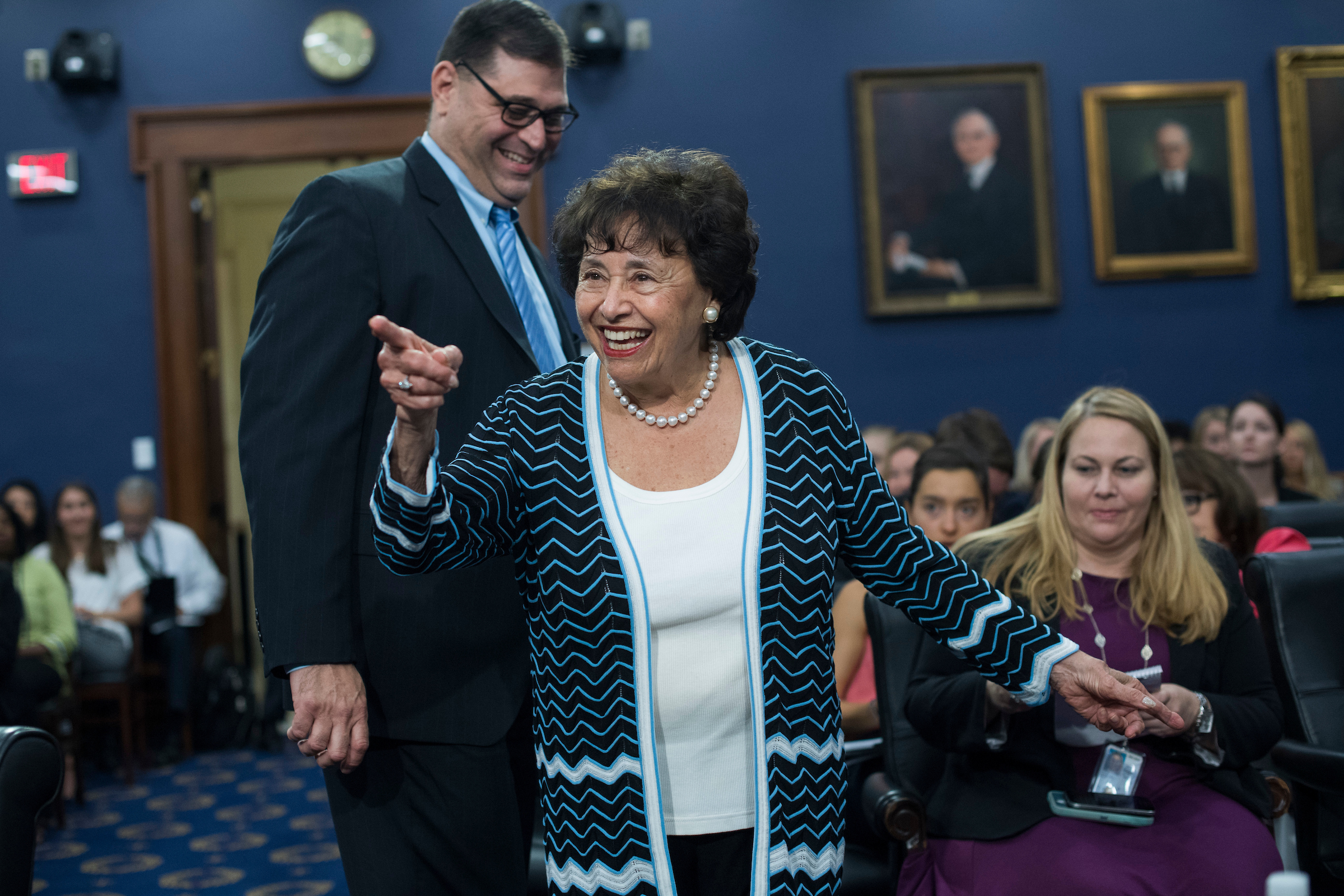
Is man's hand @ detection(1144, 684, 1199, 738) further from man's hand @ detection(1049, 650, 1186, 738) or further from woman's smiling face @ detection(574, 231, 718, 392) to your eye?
woman's smiling face @ detection(574, 231, 718, 392)

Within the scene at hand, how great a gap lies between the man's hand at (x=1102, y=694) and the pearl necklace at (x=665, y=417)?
55 centimetres

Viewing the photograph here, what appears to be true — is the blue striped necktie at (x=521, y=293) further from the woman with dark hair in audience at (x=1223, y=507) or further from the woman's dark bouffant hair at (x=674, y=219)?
the woman with dark hair in audience at (x=1223, y=507)

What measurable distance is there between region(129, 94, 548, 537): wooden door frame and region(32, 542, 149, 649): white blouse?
1.89 ft

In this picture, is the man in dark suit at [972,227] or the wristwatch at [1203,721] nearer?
the wristwatch at [1203,721]

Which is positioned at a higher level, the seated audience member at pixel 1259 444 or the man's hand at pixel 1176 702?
the seated audience member at pixel 1259 444

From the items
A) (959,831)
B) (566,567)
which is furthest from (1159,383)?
(566,567)

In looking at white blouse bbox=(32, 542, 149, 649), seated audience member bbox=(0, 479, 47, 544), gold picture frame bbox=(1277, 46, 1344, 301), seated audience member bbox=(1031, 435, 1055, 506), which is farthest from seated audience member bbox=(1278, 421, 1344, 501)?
seated audience member bbox=(0, 479, 47, 544)

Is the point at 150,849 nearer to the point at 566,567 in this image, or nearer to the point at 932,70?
the point at 566,567

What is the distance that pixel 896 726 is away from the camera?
2.55 metres

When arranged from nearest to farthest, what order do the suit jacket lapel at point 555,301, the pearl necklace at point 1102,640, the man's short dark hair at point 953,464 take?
1. the suit jacket lapel at point 555,301
2. the pearl necklace at point 1102,640
3. the man's short dark hair at point 953,464

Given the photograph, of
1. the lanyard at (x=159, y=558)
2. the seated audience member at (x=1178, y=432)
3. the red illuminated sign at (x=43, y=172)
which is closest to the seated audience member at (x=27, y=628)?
the lanyard at (x=159, y=558)

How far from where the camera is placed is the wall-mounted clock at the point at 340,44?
21.0 feet

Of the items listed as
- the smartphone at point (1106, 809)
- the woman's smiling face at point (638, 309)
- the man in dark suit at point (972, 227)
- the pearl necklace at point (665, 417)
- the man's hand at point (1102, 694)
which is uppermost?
the man in dark suit at point (972, 227)

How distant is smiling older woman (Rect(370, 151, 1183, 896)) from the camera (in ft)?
4.62
